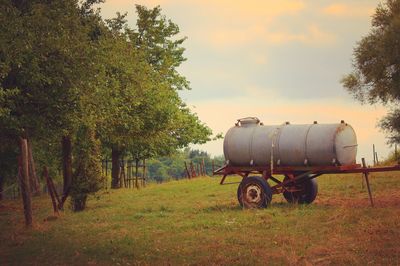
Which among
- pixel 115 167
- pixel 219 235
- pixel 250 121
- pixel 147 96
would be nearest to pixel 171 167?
pixel 115 167

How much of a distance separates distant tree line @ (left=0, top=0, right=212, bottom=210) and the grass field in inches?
162

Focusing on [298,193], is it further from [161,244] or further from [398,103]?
[398,103]

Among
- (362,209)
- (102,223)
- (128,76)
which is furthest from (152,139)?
(362,209)

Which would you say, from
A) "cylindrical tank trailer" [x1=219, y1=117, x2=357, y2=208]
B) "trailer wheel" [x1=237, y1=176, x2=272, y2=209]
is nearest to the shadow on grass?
"trailer wheel" [x1=237, y1=176, x2=272, y2=209]

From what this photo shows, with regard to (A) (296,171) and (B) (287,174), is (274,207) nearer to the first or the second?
(B) (287,174)

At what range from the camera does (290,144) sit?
64.8 ft

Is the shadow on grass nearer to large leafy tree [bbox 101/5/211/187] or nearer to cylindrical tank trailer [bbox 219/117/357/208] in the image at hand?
cylindrical tank trailer [bbox 219/117/357/208]

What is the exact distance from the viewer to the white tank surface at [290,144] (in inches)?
752

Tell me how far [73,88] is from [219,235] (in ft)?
32.7

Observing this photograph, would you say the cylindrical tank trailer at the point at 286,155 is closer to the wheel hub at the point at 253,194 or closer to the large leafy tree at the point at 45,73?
the wheel hub at the point at 253,194

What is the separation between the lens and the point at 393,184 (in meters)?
26.6

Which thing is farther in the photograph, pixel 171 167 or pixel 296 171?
pixel 171 167

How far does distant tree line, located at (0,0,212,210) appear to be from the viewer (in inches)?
782

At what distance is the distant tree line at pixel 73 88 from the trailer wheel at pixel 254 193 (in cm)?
752
